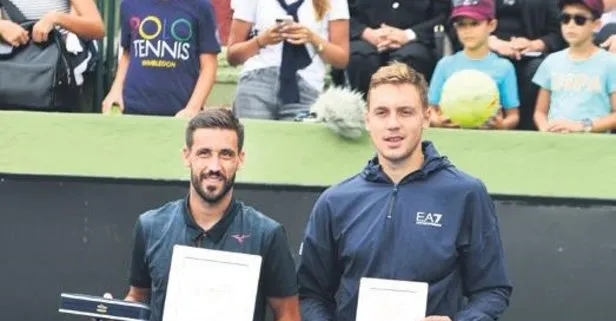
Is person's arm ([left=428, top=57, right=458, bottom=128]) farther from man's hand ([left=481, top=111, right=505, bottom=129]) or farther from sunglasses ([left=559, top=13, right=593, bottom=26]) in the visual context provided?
sunglasses ([left=559, top=13, right=593, bottom=26])

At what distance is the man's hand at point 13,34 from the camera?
277 inches

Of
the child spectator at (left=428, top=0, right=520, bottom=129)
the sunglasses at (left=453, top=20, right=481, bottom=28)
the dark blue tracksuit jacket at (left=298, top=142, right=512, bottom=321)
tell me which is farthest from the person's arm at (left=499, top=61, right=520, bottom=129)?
the dark blue tracksuit jacket at (left=298, top=142, right=512, bottom=321)

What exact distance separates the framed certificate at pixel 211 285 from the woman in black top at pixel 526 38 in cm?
283

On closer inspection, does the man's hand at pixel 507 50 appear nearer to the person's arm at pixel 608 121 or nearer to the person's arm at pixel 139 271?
the person's arm at pixel 608 121

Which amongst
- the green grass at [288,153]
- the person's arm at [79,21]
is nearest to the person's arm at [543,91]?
the green grass at [288,153]

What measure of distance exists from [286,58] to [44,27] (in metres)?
1.21

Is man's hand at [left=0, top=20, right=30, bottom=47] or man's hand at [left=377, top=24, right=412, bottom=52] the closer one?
man's hand at [left=0, top=20, right=30, bottom=47]

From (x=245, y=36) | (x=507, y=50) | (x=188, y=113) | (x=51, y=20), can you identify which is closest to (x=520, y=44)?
(x=507, y=50)

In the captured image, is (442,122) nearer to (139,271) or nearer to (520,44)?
(520,44)

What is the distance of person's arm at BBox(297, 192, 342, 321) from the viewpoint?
4.78 metres

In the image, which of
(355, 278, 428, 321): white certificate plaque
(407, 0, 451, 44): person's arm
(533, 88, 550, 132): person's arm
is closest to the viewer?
(355, 278, 428, 321): white certificate plaque

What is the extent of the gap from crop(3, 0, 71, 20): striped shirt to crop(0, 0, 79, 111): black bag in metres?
0.12

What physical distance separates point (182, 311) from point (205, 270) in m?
0.16

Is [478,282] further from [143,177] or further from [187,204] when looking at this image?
[143,177]
